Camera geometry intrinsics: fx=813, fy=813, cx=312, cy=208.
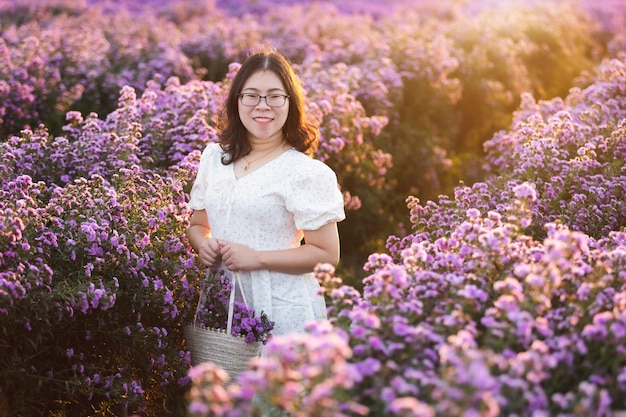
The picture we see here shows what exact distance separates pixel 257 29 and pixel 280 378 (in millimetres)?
11957

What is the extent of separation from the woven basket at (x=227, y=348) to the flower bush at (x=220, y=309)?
46 millimetres

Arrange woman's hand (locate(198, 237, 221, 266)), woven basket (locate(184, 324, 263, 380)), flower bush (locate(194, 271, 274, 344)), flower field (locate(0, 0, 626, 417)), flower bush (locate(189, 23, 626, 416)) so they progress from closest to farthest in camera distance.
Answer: flower bush (locate(189, 23, 626, 416)) < flower field (locate(0, 0, 626, 417)) < woven basket (locate(184, 324, 263, 380)) < flower bush (locate(194, 271, 274, 344)) < woman's hand (locate(198, 237, 221, 266))

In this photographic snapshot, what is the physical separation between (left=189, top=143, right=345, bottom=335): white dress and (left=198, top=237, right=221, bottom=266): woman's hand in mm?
87

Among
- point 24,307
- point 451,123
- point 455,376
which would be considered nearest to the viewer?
point 455,376

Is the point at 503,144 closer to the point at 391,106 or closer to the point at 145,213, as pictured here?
the point at 391,106

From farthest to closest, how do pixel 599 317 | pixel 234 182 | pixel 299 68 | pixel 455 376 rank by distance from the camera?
pixel 299 68 → pixel 234 182 → pixel 599 317 → pixel 455 376

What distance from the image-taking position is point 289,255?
3758mm

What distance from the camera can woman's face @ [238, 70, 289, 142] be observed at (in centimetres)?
386

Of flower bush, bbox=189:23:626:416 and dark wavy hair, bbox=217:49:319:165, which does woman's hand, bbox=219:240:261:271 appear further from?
flower bush, bbox=189:23:626:416

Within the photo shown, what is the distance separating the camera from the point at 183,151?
18.5 feet

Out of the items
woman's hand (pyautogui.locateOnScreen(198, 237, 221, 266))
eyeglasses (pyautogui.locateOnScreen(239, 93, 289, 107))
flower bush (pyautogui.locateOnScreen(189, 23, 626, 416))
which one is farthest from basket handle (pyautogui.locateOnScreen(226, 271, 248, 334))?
eyeglasses (pyautogui.locateOnScreen(239, 93, 289, 107))

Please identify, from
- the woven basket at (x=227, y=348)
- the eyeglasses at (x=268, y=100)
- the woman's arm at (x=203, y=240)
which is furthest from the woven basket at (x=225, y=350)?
the eyeglasses at (x=268, y=100)

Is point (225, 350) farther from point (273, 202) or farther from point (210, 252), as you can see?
point (273, 202)

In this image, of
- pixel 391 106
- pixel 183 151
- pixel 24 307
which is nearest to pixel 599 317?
pixel 24 307
